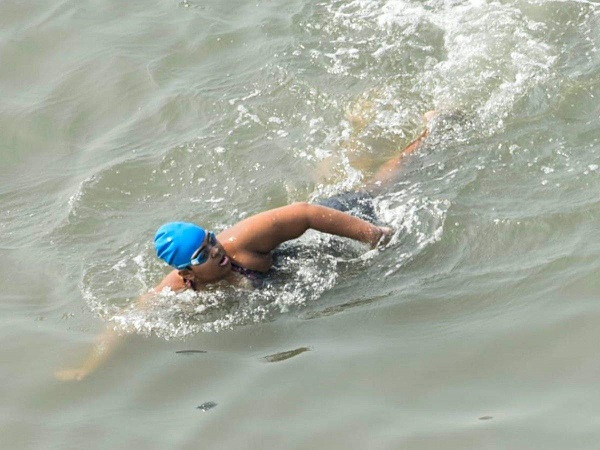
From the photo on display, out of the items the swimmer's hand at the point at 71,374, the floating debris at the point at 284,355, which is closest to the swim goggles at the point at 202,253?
the floating debris at the point at 284,355

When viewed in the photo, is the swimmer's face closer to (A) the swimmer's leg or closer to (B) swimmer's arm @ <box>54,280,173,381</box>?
(B) swimmer's arm @ <box>54,280,173,381</box>

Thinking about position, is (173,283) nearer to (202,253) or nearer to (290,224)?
(202,253)

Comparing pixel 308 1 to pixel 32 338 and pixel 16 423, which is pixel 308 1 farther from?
pixel 16 423

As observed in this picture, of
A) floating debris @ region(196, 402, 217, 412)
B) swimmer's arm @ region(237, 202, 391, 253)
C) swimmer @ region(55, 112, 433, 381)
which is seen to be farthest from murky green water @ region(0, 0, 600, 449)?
swimmer's arm @ region(237, 202, 391, 253)

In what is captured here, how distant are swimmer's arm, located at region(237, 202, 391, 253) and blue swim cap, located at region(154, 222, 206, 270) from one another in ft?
1.37

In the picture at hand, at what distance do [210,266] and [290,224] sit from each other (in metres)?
0.59

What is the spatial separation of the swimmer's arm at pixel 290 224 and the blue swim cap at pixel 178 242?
16.5 inches

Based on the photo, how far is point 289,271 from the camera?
6.53m

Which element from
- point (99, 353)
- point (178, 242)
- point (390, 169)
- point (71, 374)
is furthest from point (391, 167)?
point (71, 374)

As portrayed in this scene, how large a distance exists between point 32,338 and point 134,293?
33.3 inches

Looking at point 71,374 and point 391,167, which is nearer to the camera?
point 71,374

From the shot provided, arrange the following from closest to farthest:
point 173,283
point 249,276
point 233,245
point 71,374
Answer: point 71,374 → point 233,245 → point 249,276 → point 173,283

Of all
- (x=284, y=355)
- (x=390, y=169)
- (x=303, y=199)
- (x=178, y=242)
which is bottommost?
(x=284, y=355)

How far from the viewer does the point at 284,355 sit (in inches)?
220
